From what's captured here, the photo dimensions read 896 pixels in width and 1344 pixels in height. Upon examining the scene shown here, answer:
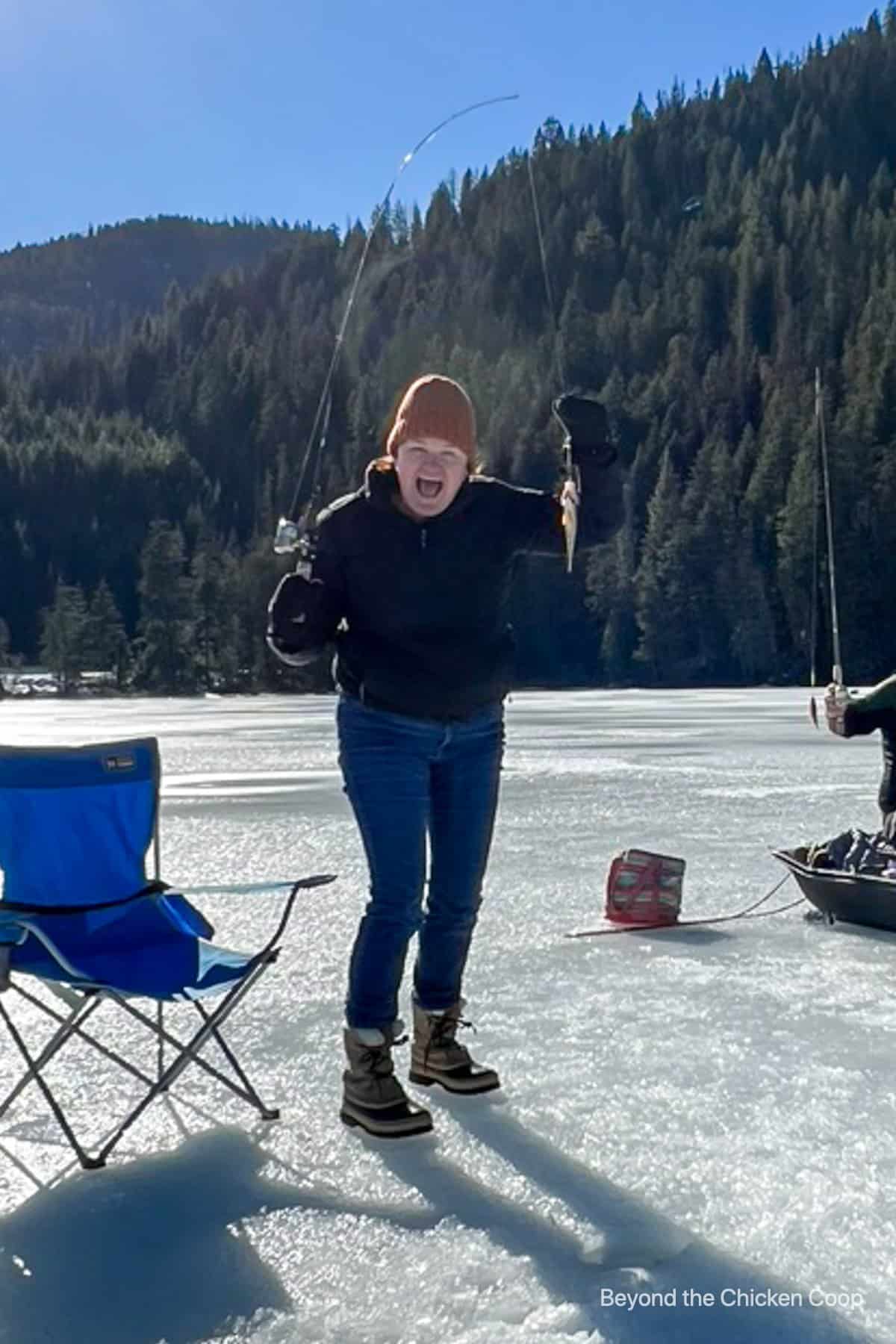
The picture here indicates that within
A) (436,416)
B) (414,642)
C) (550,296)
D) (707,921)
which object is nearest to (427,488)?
(436,416)

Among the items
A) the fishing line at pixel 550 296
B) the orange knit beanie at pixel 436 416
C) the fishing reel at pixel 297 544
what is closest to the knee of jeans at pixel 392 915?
the fishing reel at pixel 297 544

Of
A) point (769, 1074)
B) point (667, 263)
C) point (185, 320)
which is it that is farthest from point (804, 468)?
point (185, 320)

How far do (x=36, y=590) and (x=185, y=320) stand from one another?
49.6 m

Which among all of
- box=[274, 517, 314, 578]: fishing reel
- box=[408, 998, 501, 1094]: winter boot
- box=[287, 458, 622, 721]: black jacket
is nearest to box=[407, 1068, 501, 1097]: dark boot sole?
box=[408, 998, 501, 1094]: winter boot

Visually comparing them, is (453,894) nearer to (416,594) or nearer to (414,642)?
(414,642)

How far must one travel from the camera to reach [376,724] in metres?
3.44

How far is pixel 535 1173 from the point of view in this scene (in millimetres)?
3121

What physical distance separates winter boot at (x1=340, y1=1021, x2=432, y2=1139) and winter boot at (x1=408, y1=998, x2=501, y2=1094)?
220 millimetres

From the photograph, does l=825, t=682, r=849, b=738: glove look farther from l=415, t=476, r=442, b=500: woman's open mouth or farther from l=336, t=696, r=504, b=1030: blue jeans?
l=415, t=476, r=442, b=500: woman's open mouth

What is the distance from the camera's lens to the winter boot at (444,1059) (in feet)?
12.1

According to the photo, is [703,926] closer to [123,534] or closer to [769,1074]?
[769,1074]

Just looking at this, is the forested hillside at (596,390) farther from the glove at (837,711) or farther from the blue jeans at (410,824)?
the blue jeans at (410,824)

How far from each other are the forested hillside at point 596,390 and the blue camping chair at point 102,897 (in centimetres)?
5115

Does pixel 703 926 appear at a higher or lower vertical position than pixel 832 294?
lower
